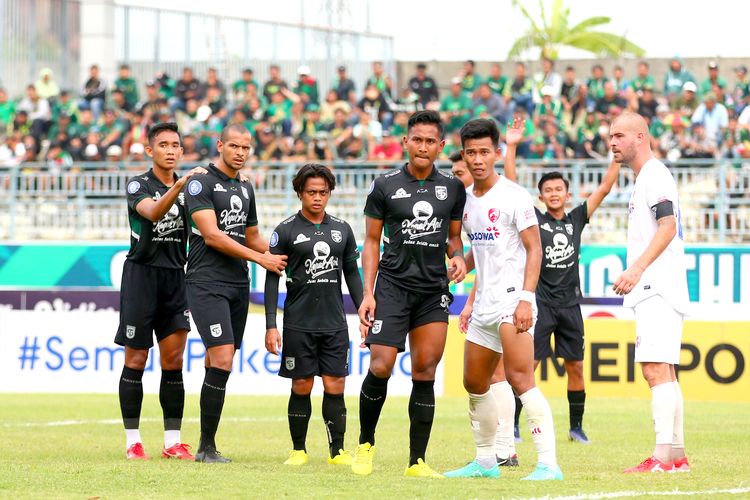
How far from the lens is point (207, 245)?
10.3 meters

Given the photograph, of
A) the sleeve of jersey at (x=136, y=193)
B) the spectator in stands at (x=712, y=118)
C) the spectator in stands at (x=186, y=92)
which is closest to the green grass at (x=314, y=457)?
the sleeve of jersey at (x=136, y=193)

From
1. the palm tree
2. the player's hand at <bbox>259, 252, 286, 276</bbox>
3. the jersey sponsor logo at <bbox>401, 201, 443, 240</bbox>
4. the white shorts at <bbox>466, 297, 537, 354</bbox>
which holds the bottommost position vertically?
the white shorts at <bbox>466, 297, 537, 354</bbox>

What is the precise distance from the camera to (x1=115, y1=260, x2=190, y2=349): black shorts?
1073 cm

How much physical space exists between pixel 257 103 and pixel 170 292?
17.1 meters

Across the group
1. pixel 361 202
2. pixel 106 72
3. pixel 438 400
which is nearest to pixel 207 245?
pixel 438 400

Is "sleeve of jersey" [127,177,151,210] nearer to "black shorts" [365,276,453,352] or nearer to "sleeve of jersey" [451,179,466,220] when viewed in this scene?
"black shorts" [365,276,453,352]

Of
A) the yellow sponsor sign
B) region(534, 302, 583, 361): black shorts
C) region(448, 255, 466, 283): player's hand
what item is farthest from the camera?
the yellow sponsor sign

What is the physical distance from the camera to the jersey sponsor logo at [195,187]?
10.3 m

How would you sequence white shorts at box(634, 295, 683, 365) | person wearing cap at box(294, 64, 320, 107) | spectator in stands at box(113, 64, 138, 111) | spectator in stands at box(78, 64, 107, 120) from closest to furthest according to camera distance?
white shorts at box(634, 295, 683, 365) → person wearing cap at box(294, 64, 320, 107) → spectator in stands at box(78, 64, 107, 120) → spectator in stands at box(113, 64, 138, 111)

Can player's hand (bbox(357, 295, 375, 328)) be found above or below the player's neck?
below

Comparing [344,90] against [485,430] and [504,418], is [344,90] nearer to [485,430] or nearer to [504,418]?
[504,418]

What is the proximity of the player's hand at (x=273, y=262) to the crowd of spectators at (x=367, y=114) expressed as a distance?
14.6 metres

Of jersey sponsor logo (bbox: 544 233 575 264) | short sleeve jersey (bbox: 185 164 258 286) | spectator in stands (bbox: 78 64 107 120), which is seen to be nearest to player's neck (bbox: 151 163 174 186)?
short sleeve jersey (bbox: 185 164 258 286)

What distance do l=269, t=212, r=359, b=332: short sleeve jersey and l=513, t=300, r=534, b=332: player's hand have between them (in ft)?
6.72
